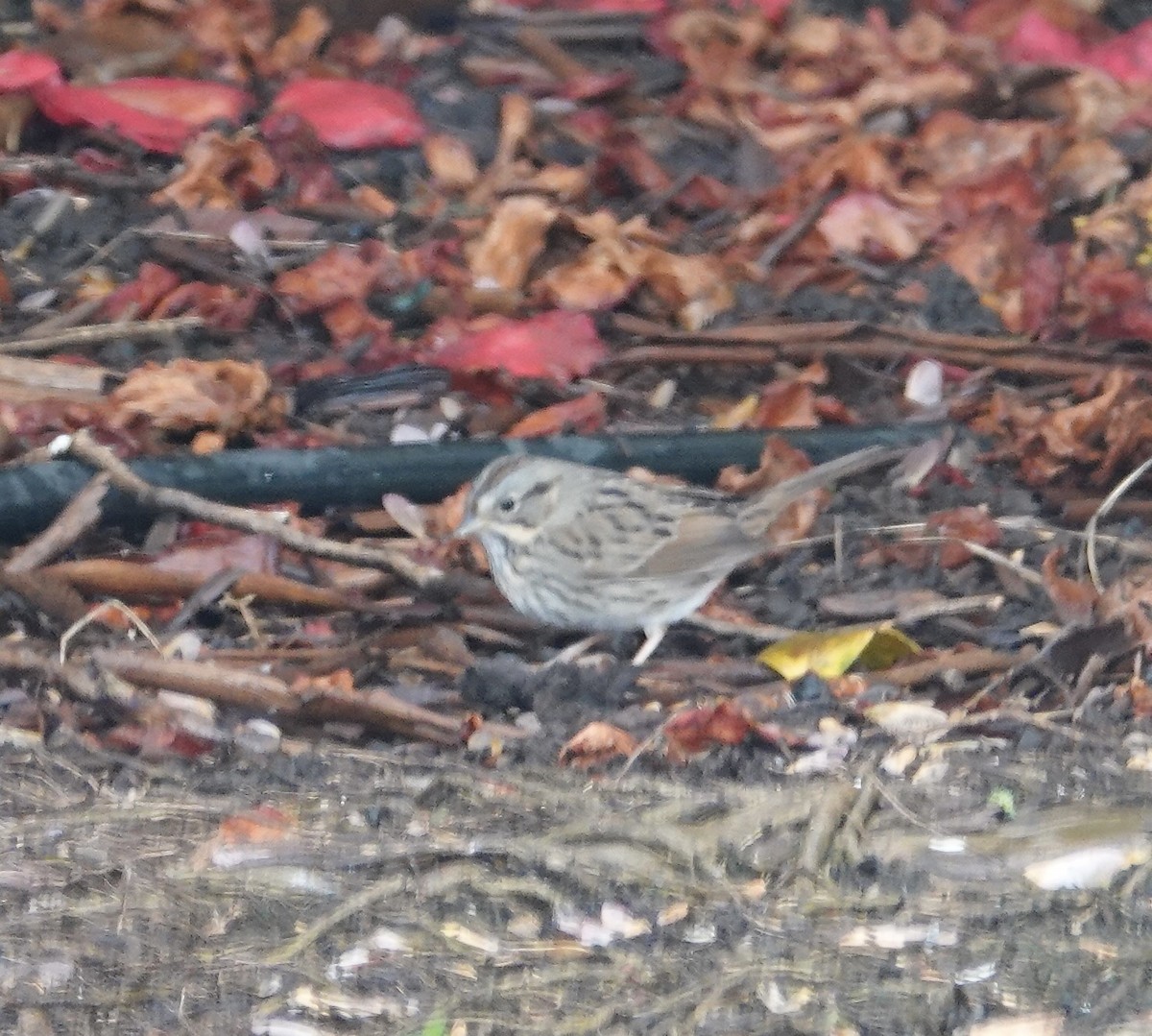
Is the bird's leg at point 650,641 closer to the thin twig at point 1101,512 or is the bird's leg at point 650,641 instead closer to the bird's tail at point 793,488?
the bird's tail at point 793,488

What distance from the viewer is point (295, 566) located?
5277 millimetres

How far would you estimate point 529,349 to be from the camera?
20.3ft

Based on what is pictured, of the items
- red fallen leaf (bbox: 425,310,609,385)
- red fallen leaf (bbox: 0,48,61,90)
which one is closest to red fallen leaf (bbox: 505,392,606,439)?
red fallen leaf (bbox: 425,310,609,385)

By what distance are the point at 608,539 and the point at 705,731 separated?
120cm

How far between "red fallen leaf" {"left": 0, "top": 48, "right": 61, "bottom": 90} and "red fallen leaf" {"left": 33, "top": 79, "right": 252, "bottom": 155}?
4cm

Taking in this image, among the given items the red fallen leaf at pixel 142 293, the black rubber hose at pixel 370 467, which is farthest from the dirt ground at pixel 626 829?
the red fallen leaf at pixel 142 293

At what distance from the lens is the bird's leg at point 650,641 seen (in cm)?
514

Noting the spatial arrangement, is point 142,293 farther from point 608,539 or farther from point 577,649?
point 577,649

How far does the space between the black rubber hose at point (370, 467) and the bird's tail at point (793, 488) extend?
169 mm

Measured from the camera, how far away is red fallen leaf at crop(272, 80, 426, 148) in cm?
729

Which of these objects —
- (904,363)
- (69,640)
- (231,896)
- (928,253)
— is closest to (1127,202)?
(928,253)

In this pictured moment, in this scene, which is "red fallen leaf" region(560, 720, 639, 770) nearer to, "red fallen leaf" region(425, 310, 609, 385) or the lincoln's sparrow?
the lincoln's sparrow

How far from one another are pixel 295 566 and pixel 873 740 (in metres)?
1.73

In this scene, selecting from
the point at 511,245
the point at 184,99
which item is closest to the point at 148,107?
the point at 184,99
